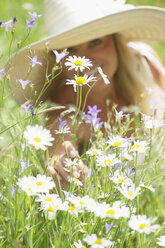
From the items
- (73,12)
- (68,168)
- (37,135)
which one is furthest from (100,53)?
(37,135)

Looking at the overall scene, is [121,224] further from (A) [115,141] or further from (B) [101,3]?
(B) [101,3]

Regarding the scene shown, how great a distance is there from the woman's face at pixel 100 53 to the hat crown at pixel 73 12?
10 centimetres

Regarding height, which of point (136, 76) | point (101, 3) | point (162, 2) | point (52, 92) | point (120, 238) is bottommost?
point (120, 238)

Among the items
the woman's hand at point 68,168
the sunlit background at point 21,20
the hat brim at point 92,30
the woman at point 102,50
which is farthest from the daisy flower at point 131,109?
the sunlit background at point 21,20

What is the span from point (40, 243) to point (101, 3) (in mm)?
1107

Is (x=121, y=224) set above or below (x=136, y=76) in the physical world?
below

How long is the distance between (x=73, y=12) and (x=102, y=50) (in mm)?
196

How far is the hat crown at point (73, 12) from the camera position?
1466mm

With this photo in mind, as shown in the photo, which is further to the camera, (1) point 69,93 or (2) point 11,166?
(1) point 69,93

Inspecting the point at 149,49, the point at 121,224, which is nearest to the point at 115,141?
the point at 121,224

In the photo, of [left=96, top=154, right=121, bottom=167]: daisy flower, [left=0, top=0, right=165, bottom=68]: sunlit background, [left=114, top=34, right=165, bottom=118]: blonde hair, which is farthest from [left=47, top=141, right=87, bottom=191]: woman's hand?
[left=0, top=0, right=165, bottom=68]: sunlit background

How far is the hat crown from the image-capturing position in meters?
1.47

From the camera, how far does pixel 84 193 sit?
31.9 inches

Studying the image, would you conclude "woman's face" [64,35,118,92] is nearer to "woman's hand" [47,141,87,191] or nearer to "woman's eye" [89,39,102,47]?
"woman's eye" [89,39,102,47]
